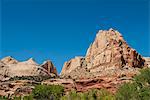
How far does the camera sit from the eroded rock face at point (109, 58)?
360 feet

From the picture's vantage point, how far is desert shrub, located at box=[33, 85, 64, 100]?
3661 inches

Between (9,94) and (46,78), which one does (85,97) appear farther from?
(46,78)

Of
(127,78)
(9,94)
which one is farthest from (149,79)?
(9,94)

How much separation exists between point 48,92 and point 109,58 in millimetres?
24021

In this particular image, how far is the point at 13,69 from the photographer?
125 metres

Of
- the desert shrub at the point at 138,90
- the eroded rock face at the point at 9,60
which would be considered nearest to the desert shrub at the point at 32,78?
the eroded rock face at the point at 9,60

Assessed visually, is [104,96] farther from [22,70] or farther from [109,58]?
[22,70]

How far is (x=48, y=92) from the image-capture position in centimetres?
9425

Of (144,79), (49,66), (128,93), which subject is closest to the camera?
(128,93)

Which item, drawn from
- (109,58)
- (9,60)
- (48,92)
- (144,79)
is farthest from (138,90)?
(9,60)

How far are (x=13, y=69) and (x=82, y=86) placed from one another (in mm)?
30038

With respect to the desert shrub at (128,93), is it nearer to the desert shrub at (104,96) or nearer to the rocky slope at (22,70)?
the desert shrub at (104,96)

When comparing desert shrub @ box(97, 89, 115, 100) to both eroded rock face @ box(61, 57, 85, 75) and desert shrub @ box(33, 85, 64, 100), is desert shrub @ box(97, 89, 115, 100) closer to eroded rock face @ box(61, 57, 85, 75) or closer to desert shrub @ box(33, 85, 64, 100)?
desert shrub @ box(33, 85, 64, 100)

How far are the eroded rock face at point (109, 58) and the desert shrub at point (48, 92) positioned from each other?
1558 cm
